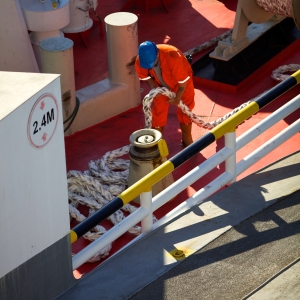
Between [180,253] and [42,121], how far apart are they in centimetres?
128

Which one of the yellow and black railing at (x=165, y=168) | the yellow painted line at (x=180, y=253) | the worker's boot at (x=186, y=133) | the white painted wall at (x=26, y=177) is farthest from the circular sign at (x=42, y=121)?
the worker's boot at (x=186, y=133)

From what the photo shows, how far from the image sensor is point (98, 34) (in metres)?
9.32

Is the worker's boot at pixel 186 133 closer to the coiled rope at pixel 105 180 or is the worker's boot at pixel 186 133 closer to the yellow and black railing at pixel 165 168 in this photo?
the coiled rope at pixel 105 180

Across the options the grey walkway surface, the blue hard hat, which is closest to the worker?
the blue hard hat

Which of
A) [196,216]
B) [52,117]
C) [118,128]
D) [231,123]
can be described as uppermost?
[52,117]

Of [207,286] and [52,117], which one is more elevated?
[52,117]

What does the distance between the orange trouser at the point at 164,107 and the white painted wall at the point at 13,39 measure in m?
1.75

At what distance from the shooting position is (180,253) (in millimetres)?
3684

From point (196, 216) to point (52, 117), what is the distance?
1.43 meters

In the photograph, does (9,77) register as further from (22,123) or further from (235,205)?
(235,205)

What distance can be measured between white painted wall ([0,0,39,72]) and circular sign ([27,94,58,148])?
440 cm

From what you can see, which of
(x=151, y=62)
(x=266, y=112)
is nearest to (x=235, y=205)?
(x=151, y=62)

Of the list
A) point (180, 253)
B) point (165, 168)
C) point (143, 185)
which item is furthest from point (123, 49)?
point (180, 253)

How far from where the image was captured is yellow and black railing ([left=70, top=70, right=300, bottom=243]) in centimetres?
349
